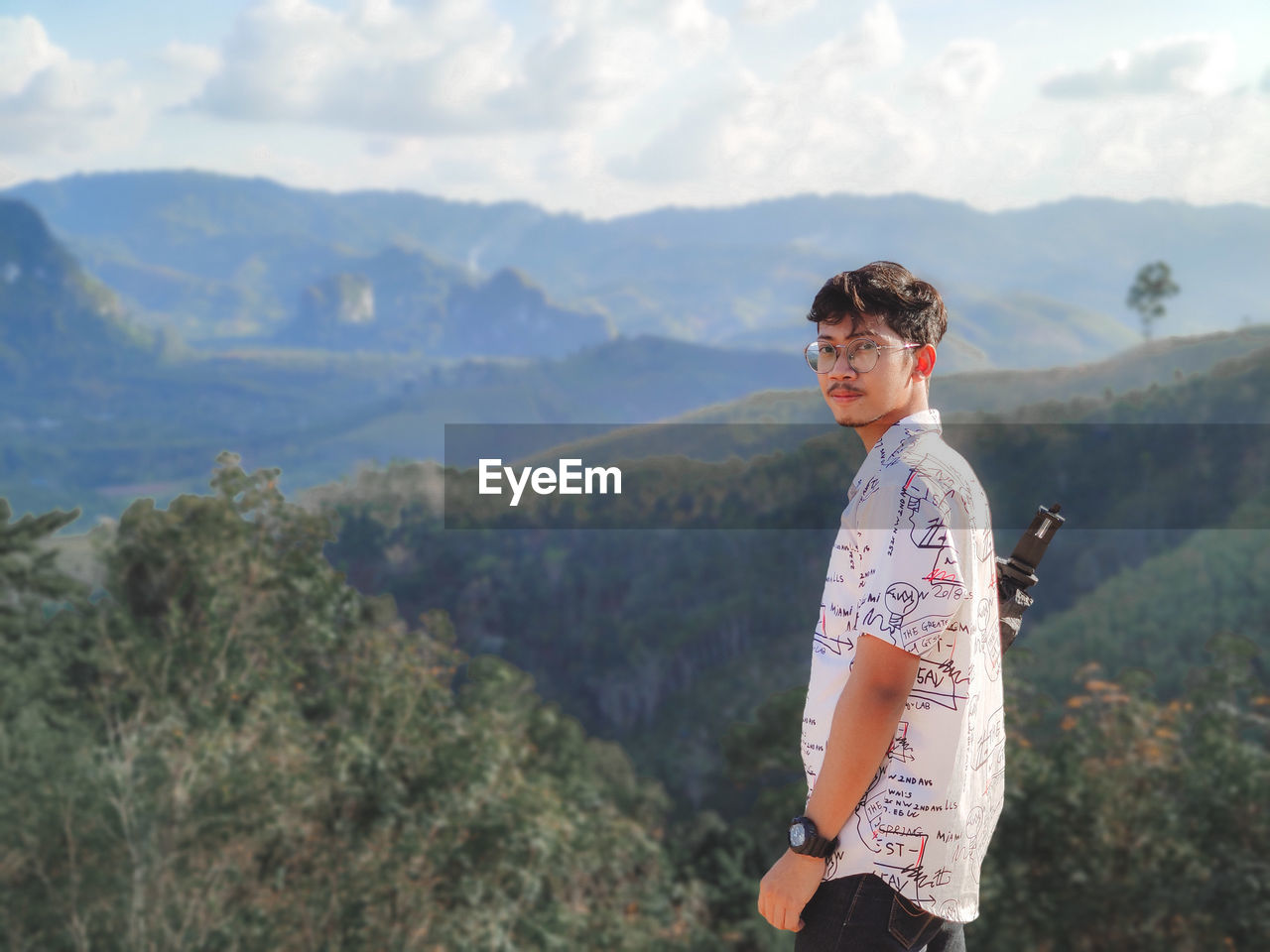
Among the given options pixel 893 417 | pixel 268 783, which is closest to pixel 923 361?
pixel 893 417

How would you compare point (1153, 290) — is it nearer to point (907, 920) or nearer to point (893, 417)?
point (893, 417)

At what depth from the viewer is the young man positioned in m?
1.40

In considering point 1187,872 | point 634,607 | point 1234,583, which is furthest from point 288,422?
point 1187,872

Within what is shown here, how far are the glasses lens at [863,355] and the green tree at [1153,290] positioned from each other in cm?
5385

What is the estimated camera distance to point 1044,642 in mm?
31062

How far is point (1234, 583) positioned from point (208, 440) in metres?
112

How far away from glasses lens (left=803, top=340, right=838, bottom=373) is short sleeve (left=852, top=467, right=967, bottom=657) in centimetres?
22

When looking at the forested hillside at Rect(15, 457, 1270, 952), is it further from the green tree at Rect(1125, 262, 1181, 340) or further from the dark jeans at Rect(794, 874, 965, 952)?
the green tree at Rect(1125, 262, 1181, 340)

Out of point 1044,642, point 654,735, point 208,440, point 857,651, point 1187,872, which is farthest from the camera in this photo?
point 208,440

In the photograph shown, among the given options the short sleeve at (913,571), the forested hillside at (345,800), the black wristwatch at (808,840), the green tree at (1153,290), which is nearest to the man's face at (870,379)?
the short sleeve at (913,571)

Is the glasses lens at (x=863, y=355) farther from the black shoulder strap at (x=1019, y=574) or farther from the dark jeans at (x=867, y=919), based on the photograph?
the dark jeans at (x=867, y=919)

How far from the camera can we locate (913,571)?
1381 millimetres

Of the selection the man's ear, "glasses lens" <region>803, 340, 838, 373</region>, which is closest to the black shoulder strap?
the man's ear

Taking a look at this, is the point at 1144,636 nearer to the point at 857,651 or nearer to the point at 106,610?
the point at 106,610
